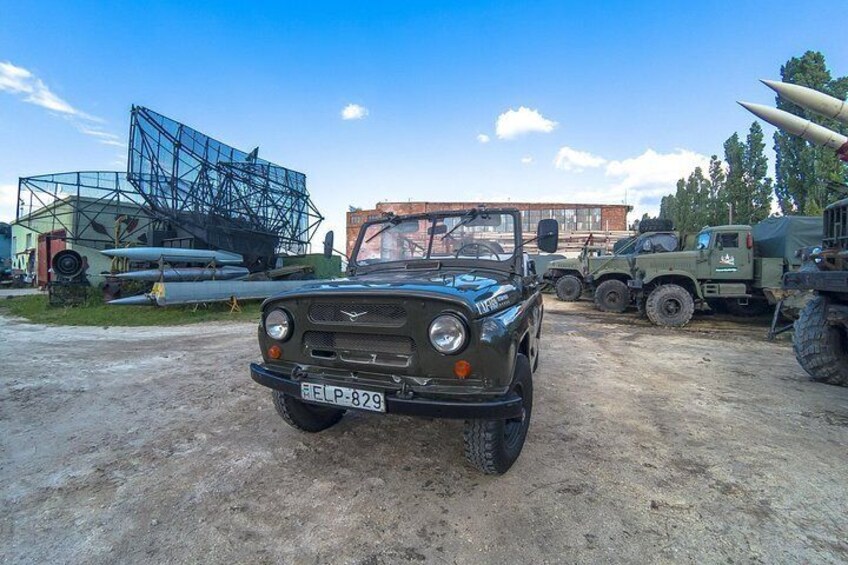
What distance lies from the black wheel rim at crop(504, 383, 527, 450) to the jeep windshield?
4.07 feet

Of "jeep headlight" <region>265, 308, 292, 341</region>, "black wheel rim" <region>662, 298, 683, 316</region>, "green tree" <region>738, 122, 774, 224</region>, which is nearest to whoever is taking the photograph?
"jeep headlight" <region>265, 308, 292, 341</region>

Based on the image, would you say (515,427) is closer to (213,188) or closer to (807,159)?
(213,188)

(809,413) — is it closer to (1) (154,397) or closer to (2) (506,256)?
(2) (506,256)

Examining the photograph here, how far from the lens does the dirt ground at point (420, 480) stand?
2.00 m

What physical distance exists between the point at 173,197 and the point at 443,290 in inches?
627

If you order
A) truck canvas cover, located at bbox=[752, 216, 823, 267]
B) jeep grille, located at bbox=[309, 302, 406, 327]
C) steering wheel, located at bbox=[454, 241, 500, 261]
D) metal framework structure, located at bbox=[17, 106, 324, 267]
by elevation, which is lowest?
jeep grille, located at bbox=[309, 302, 406, 327]

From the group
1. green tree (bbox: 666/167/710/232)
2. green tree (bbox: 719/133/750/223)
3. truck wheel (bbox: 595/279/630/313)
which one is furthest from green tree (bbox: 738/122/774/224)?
truck wheel (bbox: 595/279/630/313)

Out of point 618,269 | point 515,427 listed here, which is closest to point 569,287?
point 618,269

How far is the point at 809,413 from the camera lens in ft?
12.2

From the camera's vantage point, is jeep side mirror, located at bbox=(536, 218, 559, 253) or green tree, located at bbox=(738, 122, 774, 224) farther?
green tree, located at bbox=(738, 122, 774, 224)

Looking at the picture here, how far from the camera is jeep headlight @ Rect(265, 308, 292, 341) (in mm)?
2736

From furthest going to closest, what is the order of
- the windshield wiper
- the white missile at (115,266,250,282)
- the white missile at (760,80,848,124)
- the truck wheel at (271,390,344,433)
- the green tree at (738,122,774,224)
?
1. the green tree at (738,122,774,224)
2. the white missile at (115,266,250,282)
3. the white missile at (760,80,848,124)
4. the windshield wiper
5. the truck wheel at (271,390,344,433)

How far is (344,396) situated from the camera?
2.43 m

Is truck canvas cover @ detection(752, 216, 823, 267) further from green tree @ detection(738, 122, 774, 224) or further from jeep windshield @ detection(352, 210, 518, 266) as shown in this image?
green tree @ detection(738, 122, 774, 224)
